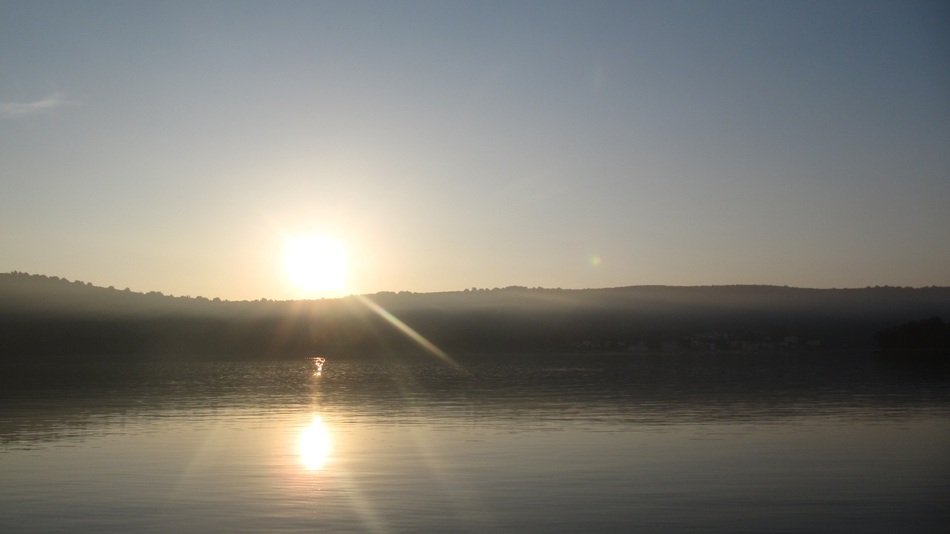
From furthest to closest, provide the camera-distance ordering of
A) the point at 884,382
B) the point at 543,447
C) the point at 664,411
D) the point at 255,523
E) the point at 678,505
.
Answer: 1. the point at 884,382
2. the point at 664,411
3. the point at 543,447
4. the point at 678,505
5. the point at 255,523

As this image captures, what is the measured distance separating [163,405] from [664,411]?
23.8 meters

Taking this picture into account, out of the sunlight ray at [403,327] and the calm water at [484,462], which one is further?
the sunlight ray at [403,327]

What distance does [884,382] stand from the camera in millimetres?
61844

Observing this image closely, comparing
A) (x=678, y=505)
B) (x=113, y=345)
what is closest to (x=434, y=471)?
(x=678, y=505)

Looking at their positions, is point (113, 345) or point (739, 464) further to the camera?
point (113, 345)

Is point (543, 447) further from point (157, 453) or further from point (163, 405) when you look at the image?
point (163, 405)

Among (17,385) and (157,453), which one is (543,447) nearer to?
(157,453)

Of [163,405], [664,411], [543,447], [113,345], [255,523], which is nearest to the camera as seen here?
[255,523]

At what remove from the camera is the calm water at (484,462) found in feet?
63.4

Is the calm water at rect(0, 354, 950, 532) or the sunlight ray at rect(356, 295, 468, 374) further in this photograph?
the sunlight ray at rect(356, 295, 468, 374)

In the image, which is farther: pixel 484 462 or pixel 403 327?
pixel 403 327

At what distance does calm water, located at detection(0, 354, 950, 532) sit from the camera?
19.3 meters

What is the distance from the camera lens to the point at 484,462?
89.4 ft

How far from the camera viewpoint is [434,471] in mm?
25578
